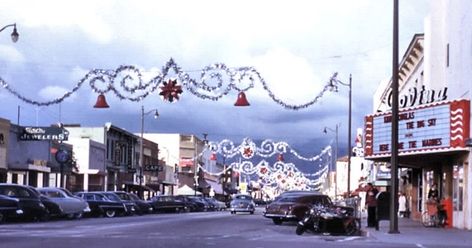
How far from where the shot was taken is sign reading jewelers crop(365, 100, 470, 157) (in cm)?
2914

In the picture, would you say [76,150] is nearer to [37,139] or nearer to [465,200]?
[37,139]

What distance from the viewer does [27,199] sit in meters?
33.8

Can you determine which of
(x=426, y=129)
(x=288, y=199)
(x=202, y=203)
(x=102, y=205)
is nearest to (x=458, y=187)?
(x=426, y=129)

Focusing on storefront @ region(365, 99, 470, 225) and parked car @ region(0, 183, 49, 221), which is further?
parked car @ region(0, 183, 49, 221)

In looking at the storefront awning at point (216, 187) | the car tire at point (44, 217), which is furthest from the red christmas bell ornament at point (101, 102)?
the storefront awning at point (216, 187)

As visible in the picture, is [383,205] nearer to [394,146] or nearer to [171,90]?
[394,146]

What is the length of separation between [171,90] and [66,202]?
39.9 feet

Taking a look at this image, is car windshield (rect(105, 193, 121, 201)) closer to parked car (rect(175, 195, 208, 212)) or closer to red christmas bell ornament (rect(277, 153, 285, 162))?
parked car (rect(175, 195, 208, 212))

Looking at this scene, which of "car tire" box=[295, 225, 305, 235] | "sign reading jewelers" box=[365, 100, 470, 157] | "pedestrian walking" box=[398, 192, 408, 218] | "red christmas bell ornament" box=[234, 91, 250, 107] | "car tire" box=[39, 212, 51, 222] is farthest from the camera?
"pedestrian walking" box=[398, 192, 408, 218]

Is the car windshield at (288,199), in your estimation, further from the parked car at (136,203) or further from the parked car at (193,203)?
the parked car at (193,203)

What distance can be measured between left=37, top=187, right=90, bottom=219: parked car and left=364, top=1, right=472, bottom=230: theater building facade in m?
14.2

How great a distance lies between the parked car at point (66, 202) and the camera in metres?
38.3

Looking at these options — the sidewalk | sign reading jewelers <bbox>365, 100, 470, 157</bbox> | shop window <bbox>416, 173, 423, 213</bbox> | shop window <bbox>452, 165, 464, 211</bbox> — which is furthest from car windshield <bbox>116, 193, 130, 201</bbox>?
the sidewalk

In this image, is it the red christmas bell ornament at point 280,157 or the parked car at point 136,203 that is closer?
the parked car at point 136,203
